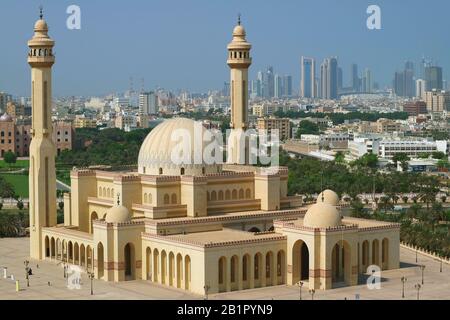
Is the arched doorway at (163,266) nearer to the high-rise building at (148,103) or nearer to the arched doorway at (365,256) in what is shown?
Result: the arched doorway at (365,256)

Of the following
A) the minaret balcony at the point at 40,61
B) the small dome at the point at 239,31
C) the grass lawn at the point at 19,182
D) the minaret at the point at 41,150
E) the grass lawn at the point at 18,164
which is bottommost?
the grass lawn at the point at 19,182

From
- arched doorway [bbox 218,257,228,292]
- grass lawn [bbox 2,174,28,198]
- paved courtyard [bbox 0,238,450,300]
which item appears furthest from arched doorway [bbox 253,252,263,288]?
grass lawn [bbox 2,174,28,198]

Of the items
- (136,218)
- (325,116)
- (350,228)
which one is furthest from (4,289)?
(325,116)

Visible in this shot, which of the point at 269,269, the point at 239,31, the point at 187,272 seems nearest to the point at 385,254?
the point at 269,269

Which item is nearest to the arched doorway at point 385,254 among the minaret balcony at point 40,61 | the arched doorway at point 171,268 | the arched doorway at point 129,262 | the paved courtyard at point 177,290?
the paved courtyard at point 177,290

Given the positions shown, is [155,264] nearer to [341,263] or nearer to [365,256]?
[341,263]

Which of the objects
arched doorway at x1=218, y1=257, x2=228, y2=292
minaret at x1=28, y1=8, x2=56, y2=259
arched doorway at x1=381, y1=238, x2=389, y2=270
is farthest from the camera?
minaret at x1=28, y1=8, x2=56, y2=259

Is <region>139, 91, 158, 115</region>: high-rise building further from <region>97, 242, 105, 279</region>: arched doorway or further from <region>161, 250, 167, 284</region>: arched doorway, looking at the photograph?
<region>161, 250, 167, 284</region>: arched doorway
